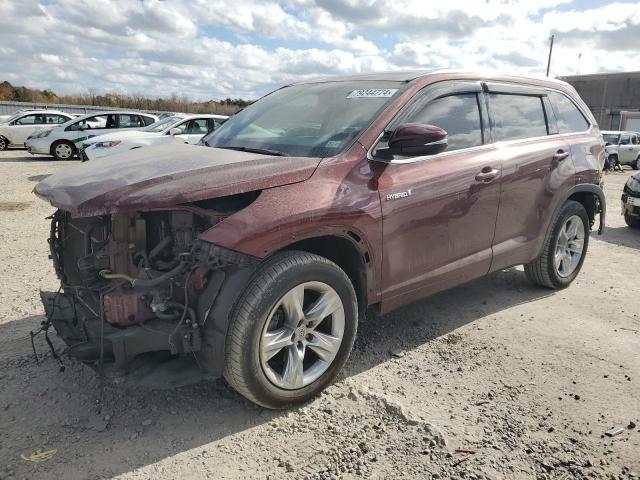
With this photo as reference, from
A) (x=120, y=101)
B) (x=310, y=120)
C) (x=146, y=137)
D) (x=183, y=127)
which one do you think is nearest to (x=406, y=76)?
(x=310, y=120)

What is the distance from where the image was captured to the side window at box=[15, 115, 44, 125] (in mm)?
20281

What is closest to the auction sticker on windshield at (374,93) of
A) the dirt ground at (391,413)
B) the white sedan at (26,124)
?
the dirt ground at (391,413)

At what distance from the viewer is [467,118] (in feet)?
12.7

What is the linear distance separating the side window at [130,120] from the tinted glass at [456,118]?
13.9m

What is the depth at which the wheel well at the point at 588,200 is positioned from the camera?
4.99 metres

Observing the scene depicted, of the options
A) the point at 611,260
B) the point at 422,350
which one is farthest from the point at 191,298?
the point at 611,260

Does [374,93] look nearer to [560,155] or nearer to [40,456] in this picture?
[560,155]

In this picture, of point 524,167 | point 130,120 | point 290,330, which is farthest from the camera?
point 130,120

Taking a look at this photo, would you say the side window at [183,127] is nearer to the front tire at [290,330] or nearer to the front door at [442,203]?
the front door at [442,203]

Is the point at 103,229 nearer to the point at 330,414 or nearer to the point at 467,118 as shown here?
the point at 330,414

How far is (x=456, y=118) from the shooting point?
3.78 m

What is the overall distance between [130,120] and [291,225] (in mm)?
14789

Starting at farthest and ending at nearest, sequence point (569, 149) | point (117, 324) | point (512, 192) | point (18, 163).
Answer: point (18, 163), point (569, 149), point (512, 192), point (117, 324)

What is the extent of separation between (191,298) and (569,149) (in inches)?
143
